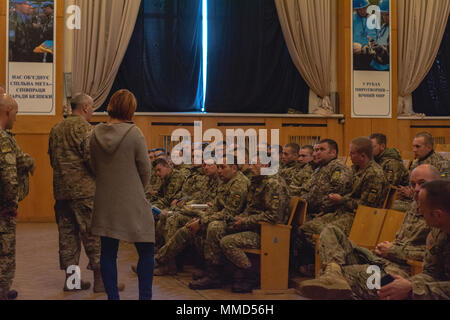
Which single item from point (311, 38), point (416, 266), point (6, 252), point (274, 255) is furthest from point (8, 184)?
point (311, 38)

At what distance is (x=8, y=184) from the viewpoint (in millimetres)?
3361

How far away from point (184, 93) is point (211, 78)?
537 millimetres

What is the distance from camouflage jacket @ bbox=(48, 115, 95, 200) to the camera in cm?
398

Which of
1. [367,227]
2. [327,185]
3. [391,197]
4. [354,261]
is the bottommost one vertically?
[354,261]

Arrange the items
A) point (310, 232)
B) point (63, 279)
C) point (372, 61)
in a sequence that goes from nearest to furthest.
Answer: point (310, 232)
point (63, 279)
point (372, 61)

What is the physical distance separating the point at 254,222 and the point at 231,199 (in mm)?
365

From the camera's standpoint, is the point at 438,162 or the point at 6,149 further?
the point at 438,162

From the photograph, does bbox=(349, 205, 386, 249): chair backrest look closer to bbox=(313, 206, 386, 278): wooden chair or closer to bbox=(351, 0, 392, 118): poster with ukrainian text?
bbox=(313, 206, 386, 278): wooden chair

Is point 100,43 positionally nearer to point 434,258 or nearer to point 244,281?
point 244,281

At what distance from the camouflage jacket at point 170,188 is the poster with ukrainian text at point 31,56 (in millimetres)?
3370

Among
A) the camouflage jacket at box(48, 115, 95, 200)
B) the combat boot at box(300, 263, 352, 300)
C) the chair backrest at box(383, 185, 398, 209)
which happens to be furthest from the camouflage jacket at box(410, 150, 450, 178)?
the camouflage jacket at box(48, 115, 95, 200)

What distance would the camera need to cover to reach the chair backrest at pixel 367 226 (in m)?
3.82
